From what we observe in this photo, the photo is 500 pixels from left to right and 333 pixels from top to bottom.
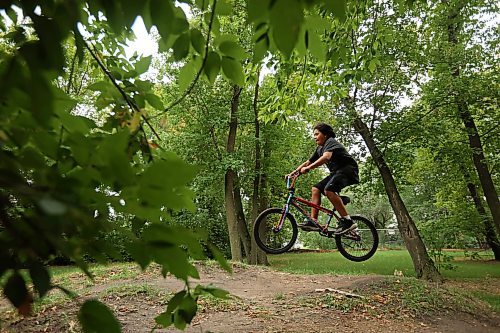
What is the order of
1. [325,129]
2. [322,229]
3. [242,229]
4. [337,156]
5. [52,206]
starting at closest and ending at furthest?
[52,206], [337,156], [325,129], [322,229], [242,229]

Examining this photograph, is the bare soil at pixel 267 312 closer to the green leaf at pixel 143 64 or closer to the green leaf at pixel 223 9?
the green leaf at pixel 143 64

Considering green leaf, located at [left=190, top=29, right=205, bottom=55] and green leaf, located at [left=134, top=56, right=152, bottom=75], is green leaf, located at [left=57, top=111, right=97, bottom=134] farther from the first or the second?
green leaf, located at [left=134, top=56, right=152, bottom=75]

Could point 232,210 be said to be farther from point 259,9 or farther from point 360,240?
point 259,9

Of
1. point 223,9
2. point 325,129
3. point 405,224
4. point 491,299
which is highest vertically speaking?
point 325,129

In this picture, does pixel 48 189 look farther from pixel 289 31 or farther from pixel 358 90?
pixel 358 90

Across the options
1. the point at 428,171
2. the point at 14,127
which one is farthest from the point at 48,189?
the point at 428,171

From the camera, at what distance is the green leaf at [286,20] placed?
0.54 metres

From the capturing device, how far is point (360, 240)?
6.35 meters

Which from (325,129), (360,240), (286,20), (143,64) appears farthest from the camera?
(360,240)

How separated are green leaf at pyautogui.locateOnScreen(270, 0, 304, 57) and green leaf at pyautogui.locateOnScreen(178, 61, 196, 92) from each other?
2.62ft

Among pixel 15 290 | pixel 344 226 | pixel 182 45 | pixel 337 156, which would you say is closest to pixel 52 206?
pixel 15 290

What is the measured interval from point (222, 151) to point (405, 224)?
7240 millimetres

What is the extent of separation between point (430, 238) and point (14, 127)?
1254 centimetres

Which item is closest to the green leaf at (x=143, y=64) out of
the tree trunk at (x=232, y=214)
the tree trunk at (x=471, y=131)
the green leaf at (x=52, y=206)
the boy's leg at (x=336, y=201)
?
the green leaf at (x=52, y=206)
